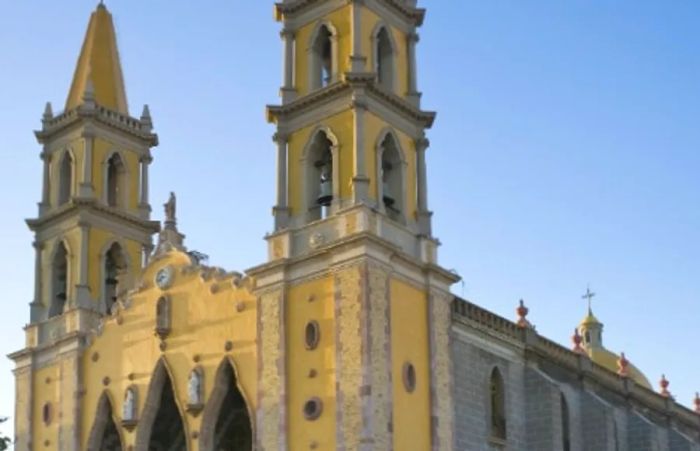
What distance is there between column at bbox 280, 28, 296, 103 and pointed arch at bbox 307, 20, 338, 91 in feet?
Answer: 1.71

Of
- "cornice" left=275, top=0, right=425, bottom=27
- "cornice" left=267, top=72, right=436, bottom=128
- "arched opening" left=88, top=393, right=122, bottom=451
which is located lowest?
"arched opening" left=88, top=393, right=122, bottom=451

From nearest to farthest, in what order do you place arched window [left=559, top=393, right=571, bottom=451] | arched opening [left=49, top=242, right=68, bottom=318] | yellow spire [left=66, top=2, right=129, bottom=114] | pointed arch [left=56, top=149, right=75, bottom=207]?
arched window [left=559, top=393, right=571, bottom=451] → arched opening [left=49, top=242, right=68, bottom=318] → pointed arch [left=56, top=149, right=75, bottom=207] → yellow spire [left=66, top=2, right=129, bottom=114]

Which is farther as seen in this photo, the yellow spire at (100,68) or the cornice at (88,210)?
the yellow spire at (100,68)

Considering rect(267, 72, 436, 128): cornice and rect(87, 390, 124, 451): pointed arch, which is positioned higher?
rect(267, 72, 436, 128): cornice

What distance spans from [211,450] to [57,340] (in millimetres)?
6908

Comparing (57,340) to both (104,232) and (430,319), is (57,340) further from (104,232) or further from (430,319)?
(430,319)

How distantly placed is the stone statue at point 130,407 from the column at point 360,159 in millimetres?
8281

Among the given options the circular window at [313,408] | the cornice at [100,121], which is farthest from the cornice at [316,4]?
the circular window at [313,408]

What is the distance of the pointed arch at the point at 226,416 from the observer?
35469 millimetres

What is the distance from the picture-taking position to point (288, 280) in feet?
113

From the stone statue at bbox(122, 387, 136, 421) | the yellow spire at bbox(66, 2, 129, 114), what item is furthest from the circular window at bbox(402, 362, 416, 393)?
the yellow spire at bbox(66, 2, 129, 114)

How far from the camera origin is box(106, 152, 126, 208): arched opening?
4269cm

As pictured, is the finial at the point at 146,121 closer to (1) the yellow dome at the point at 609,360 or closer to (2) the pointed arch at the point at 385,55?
(2) the pointed arch at the point at 385,55

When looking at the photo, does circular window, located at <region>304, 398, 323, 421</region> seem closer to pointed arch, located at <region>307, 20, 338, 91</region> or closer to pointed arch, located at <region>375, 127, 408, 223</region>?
pointed arch, located at <region>375, 127, 408, 223</region>
